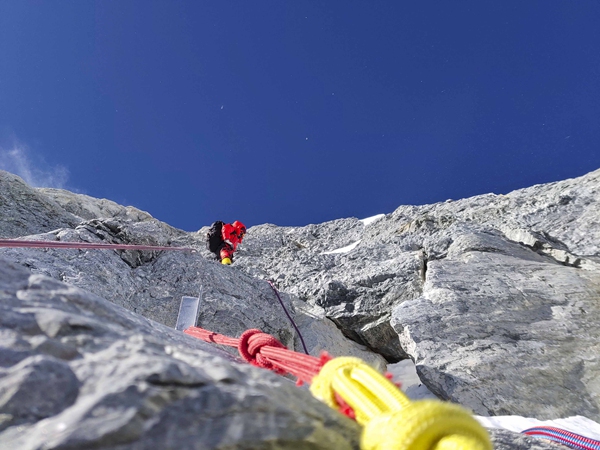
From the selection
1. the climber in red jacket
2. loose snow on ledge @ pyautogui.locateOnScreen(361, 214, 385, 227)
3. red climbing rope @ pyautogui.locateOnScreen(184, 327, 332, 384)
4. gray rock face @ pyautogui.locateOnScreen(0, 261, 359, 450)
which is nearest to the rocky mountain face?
gray rock face @ pyautogui.locateOnScreen(0, 261, 359, 450)

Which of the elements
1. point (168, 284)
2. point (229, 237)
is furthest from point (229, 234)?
point (168, 284)

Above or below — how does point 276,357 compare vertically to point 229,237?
below

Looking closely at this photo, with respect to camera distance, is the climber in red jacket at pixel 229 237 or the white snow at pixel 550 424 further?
the climber in red jacket at pixel 229 237

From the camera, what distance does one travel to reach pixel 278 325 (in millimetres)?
6363

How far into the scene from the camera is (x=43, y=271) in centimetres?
477

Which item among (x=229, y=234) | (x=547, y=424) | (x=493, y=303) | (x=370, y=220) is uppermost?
(x=370, y=220)

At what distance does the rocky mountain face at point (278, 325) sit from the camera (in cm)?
95

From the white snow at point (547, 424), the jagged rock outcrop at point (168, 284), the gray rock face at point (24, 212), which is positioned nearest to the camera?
the white snow at point (547, 424)

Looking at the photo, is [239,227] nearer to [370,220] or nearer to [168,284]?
[168,284]

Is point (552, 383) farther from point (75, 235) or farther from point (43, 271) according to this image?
point (75, 235)

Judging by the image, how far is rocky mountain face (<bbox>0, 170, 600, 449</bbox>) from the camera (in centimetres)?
95

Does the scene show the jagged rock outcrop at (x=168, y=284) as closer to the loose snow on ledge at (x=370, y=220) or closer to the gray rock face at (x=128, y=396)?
the gray rock face at (x=128, y=396)

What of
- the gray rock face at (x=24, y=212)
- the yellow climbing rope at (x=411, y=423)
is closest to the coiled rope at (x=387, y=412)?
the yellow climbing rope at (x=411, y=423)

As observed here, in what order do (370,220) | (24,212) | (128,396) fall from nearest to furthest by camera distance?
(128,396), (24,212), (370,220)
